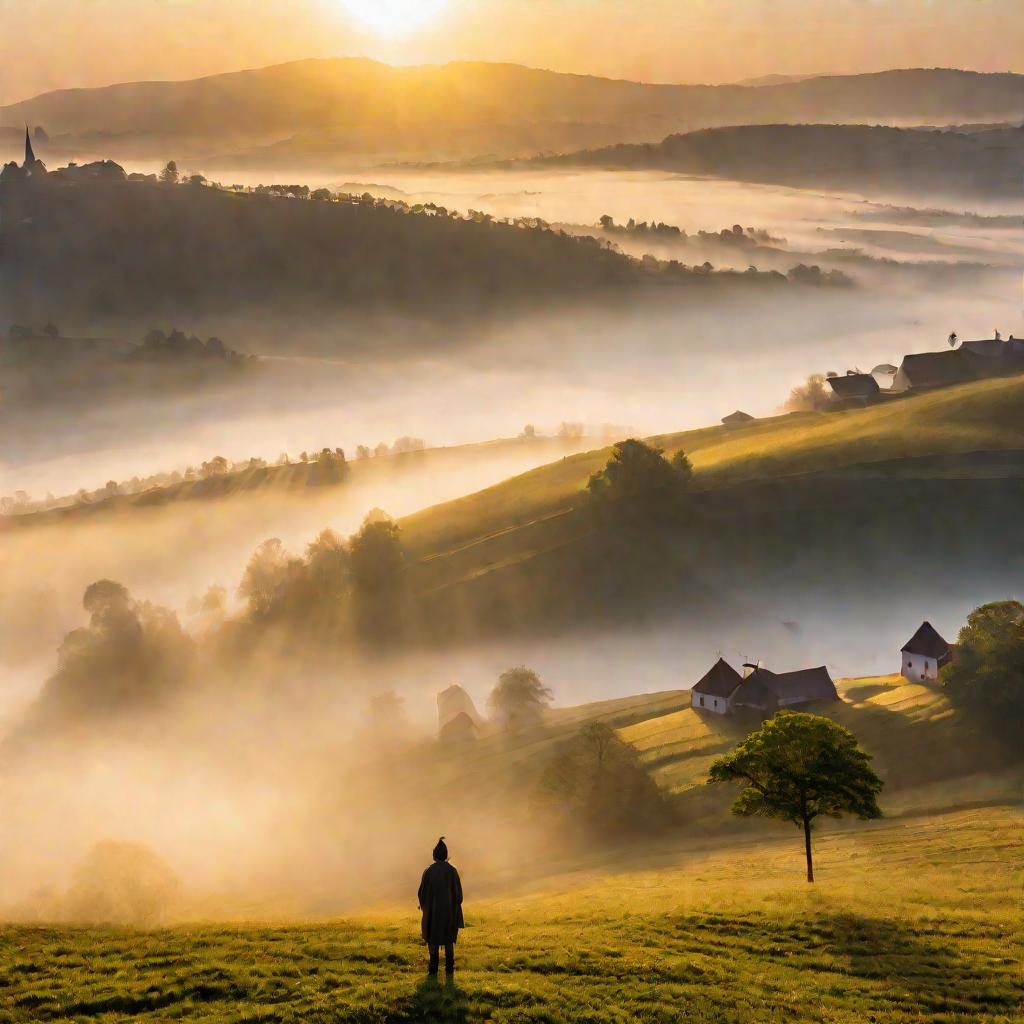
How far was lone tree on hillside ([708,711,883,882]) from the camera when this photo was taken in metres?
49.8

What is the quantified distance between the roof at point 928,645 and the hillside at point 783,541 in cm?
5380

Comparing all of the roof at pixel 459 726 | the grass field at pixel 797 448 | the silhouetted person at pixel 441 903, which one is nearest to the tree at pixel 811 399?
the grass field at pixel 797 448

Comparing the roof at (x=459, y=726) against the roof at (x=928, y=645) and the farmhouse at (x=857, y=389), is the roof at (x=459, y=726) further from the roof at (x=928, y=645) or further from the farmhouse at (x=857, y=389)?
the farmhouse at (x=857, y=389)

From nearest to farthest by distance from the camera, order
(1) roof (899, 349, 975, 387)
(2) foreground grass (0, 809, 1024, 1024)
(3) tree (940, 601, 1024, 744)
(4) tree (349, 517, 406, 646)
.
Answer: (2) foreground grass (0, 809, 1024, 1024)
(3) tree (940, 601, 1024, 744)
(4) tree (349, 517, 406, 646)
(1) roof (899, 349, 975, 387)

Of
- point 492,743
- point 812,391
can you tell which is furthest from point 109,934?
point 812,391

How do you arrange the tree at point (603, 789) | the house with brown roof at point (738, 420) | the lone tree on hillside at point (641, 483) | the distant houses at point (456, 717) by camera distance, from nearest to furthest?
the tree at point (603, 789) < the distant houses at point (456, 717) < the lone tree on hillside at point (641, 483) < the house with brown roof at point (738, 420)

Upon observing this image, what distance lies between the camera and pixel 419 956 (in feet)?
103

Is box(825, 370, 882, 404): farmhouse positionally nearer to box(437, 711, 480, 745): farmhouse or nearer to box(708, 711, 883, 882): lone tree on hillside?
box(437, 711, 480, 745): farmhouse

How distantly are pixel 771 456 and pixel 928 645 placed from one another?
7705cm

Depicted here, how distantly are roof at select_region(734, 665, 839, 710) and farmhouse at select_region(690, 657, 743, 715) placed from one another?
1149mm

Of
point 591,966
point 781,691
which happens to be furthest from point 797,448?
point 591,966

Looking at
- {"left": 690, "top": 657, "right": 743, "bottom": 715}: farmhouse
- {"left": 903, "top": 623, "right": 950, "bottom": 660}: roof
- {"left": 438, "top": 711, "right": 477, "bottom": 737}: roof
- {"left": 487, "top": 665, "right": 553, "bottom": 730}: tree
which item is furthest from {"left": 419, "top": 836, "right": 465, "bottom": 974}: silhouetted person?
{"left": 487, "top": 665, "right": 553, "bottom": 730}: tree

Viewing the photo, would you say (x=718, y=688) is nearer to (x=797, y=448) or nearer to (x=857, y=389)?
(x=797, y=448)

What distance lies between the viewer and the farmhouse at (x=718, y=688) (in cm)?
9300
